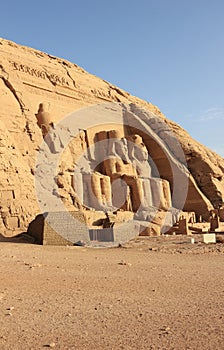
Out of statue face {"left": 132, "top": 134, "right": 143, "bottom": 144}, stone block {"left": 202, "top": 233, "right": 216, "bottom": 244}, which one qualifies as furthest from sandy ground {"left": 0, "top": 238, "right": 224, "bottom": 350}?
statue face {"left": 132, "top": 134, "right": 143, "bottom": 144}

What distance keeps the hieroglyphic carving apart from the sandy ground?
1896 centimetres

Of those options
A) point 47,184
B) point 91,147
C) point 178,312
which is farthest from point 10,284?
point 91,147

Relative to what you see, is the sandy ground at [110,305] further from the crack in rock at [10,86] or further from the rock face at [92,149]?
the crack in rock at [10,86]

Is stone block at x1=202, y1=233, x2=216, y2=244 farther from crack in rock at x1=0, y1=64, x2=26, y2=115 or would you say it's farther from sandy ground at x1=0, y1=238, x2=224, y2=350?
crack in rock at x1=0, y1=64, x2=26, y2=115

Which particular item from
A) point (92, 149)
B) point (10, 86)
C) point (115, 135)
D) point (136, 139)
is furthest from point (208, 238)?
point (136, 139)

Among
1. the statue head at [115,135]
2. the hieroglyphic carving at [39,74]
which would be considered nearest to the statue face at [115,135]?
the statue head at [115,135]

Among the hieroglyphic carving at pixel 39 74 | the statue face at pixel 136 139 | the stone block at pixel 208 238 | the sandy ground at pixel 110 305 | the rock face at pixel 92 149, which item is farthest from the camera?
the statue face at pixel 136 139

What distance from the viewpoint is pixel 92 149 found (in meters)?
24.8

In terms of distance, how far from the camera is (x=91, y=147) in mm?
24844

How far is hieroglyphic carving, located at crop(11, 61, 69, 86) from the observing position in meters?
23.8

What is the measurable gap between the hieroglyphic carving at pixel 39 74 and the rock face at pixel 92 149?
75mm

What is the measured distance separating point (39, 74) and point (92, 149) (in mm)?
6016

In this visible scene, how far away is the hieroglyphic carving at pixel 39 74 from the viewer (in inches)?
937

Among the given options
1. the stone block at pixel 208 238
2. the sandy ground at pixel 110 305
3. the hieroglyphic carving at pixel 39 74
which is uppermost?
the hieroglyphic carving at pixel 39 74
